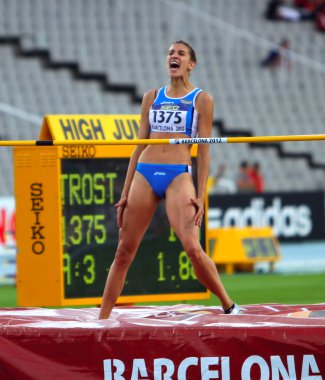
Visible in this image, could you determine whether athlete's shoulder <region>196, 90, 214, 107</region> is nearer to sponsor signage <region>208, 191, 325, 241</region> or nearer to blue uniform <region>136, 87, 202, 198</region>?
blue uniform <region>136, 87, 202, 198</region>

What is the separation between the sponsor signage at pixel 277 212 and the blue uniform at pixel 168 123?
470 inches

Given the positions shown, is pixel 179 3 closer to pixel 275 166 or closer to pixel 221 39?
pixel 221 39

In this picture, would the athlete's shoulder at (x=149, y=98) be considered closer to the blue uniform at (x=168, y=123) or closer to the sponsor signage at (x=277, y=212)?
the blue uniform at (x=168, y=123)

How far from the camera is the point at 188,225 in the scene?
7.19 m

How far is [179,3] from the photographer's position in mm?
26891

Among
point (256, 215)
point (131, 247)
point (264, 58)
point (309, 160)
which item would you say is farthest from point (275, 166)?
point (131, 247)

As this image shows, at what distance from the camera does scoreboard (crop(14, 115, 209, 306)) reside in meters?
9.44

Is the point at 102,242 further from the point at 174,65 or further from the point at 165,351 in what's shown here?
the point at 165,351

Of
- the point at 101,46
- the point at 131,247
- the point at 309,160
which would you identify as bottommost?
the point at 131,247

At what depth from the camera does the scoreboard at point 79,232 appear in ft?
31.0

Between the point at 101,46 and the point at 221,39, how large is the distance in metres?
3.08

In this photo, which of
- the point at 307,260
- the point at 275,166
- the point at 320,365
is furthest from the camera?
the point at 275,166

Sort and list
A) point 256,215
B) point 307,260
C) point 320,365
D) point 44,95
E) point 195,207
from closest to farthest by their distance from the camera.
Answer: point 320,365
point 195,207
point 307,260
point 256,215
point 44,95

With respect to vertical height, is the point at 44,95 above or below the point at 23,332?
above
